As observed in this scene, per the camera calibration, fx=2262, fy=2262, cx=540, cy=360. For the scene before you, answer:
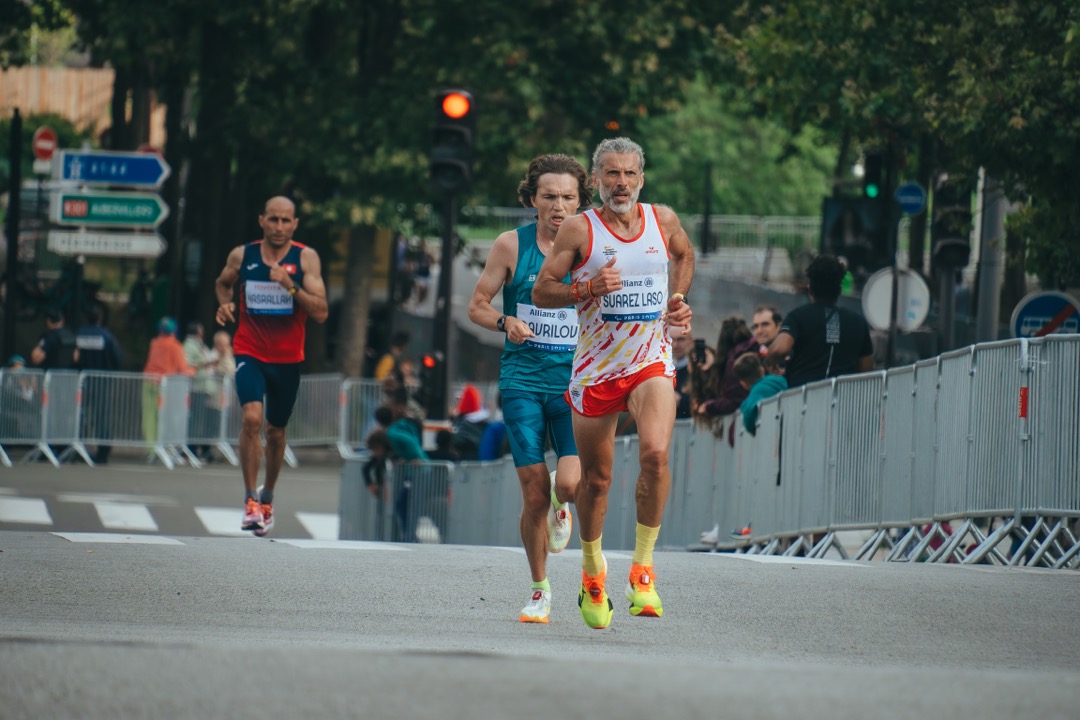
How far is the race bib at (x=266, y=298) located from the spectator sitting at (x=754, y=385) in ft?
15.1

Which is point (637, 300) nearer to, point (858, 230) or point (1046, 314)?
point (1046, 314)

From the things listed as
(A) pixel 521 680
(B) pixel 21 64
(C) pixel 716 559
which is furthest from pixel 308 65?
(A) pixel 521 680

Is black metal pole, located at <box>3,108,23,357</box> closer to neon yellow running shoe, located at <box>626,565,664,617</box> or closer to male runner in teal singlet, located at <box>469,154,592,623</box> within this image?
male runner in teal singlet, located at <box>469,154,592,623</box>

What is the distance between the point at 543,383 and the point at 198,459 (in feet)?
73.6

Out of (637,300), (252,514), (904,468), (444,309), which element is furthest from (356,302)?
(637,300)

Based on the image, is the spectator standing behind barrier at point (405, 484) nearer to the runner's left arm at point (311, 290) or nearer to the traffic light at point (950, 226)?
the traffic light at point (950, 226)

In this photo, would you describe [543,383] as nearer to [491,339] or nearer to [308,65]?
[308,65]

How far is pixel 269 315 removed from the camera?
1409 cm

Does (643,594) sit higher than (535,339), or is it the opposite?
(535,339)

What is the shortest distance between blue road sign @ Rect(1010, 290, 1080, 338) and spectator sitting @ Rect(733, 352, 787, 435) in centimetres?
581

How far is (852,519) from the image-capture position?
16.0m

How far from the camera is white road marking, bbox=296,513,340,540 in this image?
80.4ft

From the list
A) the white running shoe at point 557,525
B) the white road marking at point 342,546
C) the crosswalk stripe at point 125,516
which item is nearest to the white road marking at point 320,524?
the crosswalk stripe at point 125,516

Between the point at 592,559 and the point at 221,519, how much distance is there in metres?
15.9
